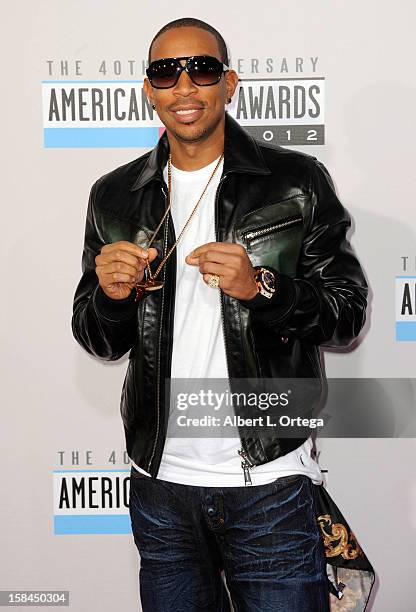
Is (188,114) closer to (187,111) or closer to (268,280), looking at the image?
(187,111)

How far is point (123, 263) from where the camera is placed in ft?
4.22

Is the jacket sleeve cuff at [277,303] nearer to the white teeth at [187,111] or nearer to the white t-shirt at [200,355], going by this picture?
the white t-shirt at [200,355]

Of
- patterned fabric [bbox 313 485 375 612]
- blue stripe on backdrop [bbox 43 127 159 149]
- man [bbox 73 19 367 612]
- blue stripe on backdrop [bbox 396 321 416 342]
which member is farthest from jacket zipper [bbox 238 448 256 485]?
blue stripe on backdrop [bbox 43 127 159 149]

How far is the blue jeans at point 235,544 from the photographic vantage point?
55.0 inches

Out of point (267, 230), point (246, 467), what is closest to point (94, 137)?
point (267, 230)

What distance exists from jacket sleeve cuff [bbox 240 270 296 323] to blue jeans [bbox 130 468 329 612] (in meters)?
0.29

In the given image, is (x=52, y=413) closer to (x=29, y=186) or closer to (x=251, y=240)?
(x=29, y=186)

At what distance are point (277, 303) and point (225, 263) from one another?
0.13m

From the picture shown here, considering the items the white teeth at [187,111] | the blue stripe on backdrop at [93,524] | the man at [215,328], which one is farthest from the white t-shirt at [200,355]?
the blue stripe on backdrop at [93,524]

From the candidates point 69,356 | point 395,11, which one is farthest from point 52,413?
point 395,11

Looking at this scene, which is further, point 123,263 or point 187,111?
point 187,111

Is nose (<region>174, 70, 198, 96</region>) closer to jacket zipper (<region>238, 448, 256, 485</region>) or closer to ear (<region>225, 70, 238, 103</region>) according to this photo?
ear (<region>225, 70, 238, 103</region>)

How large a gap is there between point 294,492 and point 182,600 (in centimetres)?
29

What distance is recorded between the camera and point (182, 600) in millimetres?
1486
